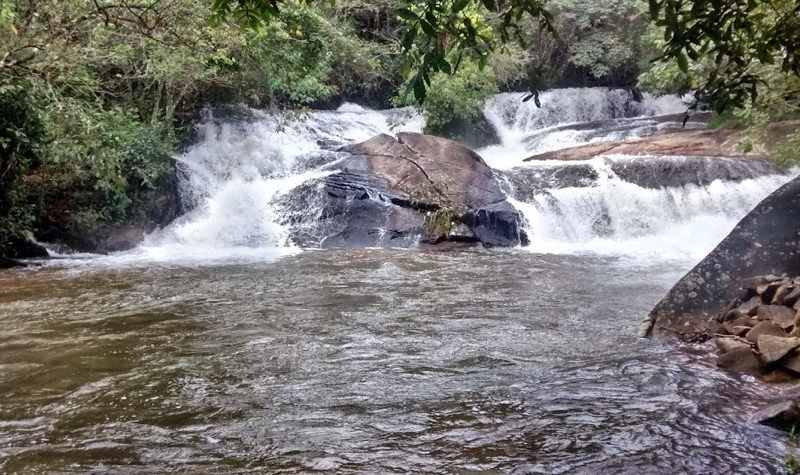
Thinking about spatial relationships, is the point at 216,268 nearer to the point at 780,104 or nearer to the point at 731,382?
the point at 731,382

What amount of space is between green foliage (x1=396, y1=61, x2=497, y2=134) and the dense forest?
0.04 metres

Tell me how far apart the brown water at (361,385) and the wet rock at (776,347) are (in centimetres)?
23

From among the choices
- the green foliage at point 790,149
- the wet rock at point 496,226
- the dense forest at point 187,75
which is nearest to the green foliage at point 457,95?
the dense forest at point 187,75

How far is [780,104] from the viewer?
31.8 feet

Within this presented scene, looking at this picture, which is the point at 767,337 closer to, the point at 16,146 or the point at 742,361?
the point at 742,361

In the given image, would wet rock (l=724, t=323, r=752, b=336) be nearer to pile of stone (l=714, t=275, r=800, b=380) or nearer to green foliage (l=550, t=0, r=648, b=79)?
pile of stone (l=714, t=275, r=800, b=380)

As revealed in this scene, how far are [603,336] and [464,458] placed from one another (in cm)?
300

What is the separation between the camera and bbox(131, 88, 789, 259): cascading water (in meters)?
12.9

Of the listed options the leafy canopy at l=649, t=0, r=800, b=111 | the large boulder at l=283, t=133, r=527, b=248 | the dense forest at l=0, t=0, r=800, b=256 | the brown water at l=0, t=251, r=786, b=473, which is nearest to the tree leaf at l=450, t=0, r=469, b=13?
the dense forest at l=0, t=0, r=800, b=256

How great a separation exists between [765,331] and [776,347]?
41 centimetres

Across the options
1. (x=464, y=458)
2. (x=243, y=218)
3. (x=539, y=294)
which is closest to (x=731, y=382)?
(x=464, y=458)

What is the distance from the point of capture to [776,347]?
4645 mm

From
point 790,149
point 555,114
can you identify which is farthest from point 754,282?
point 555,114

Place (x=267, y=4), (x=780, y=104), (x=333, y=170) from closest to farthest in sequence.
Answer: (x=267, y=4) < (x=780, y=104) < (x=333, y=170)
